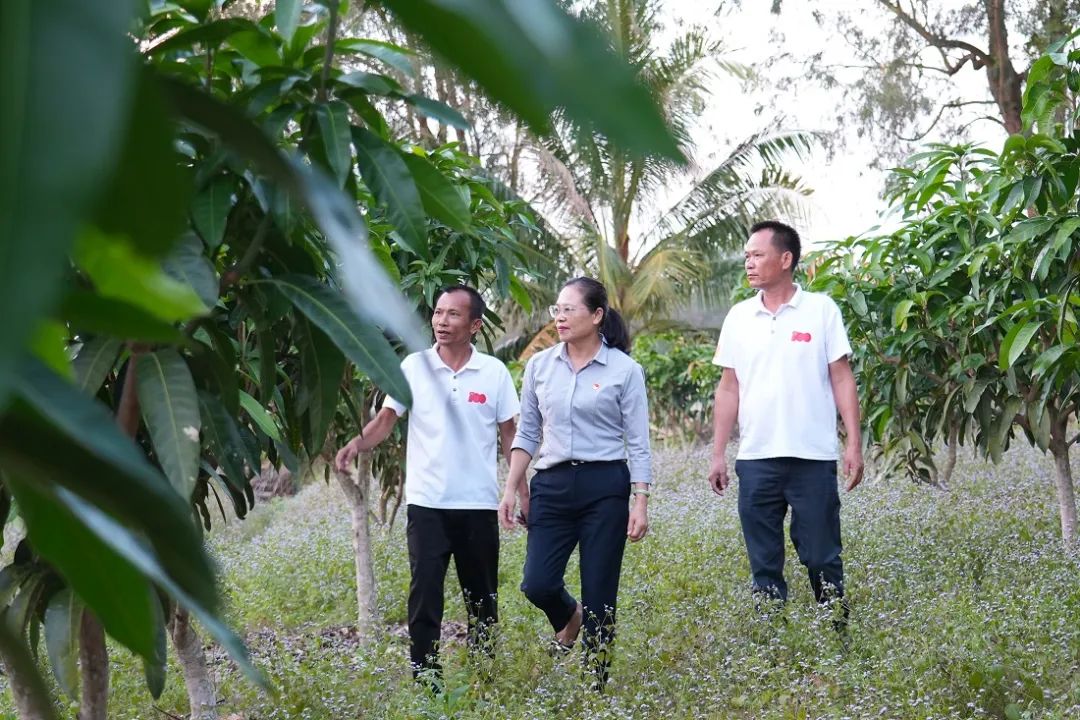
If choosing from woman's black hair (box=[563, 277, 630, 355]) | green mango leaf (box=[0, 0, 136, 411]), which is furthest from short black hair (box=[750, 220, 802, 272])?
green mango leaf (box=[0, 0, 136, 411])

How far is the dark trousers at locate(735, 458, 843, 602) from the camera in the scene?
445cm

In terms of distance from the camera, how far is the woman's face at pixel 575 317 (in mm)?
A: 4449

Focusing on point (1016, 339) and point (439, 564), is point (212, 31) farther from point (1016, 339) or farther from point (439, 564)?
point (1016, 339)

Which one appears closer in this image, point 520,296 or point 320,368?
point 320,368

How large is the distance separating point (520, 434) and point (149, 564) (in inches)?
166

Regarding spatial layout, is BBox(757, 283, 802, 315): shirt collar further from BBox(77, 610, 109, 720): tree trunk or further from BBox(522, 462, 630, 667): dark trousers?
BBox(77, 610, 109, 720): tree trunk

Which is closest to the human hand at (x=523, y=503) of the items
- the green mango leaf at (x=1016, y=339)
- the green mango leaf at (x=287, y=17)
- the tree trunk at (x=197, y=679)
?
the tree trunk at (x=197, y=679)

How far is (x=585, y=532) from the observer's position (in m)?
4.43

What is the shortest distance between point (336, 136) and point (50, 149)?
0.97m

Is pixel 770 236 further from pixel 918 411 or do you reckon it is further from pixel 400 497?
pixel 400 497

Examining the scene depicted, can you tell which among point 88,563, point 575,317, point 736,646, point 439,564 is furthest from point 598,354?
point 88,563

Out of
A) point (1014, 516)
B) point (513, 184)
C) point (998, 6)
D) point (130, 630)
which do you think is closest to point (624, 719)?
point (130, 630)

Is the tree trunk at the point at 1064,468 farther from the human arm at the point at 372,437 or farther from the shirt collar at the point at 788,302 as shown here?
the human arm at the point at 372,437

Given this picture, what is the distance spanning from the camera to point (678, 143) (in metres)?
0.25
